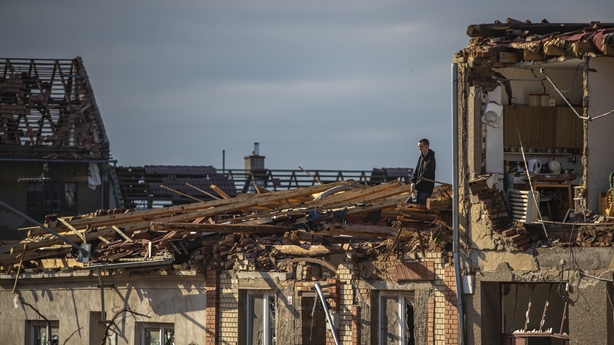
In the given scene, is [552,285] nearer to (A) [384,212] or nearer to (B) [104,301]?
(A) [384,212]

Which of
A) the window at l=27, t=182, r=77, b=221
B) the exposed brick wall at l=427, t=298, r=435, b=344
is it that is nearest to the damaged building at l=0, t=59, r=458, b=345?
the exposed brick wall at l=427, t=298, r=435, b=344

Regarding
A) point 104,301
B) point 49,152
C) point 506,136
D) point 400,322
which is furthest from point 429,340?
point 49,152

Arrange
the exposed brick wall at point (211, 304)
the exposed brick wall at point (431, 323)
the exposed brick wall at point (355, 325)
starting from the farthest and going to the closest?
the exposed brick wall at point (211, 304), the exposed brick wall at point (355, 325), the exposed brick wall at point (431, 323)

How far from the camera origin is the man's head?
1733cm

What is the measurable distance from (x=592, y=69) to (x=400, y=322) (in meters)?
5.08

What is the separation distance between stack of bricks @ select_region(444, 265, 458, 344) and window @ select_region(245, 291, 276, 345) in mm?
4310

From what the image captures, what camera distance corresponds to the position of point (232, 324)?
63.7ft

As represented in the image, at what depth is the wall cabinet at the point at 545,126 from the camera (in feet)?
53.4

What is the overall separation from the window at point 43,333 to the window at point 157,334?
3.09m

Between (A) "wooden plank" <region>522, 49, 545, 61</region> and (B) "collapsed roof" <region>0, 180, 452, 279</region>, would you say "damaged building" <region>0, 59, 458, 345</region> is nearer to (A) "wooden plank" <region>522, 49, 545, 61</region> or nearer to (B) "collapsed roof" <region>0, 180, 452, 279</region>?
(B) "collapsed roof" <region>0, 180, 452, 279</region>

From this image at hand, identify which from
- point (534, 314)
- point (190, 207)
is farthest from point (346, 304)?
point (190, 207)

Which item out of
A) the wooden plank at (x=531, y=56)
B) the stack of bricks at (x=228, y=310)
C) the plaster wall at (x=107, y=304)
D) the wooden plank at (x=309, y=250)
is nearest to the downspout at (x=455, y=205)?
the wooden plank at (x=531, y=56)

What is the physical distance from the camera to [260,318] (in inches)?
762

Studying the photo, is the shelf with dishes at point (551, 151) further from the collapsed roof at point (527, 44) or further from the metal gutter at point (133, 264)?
the metal gutter at point (133, 264)
